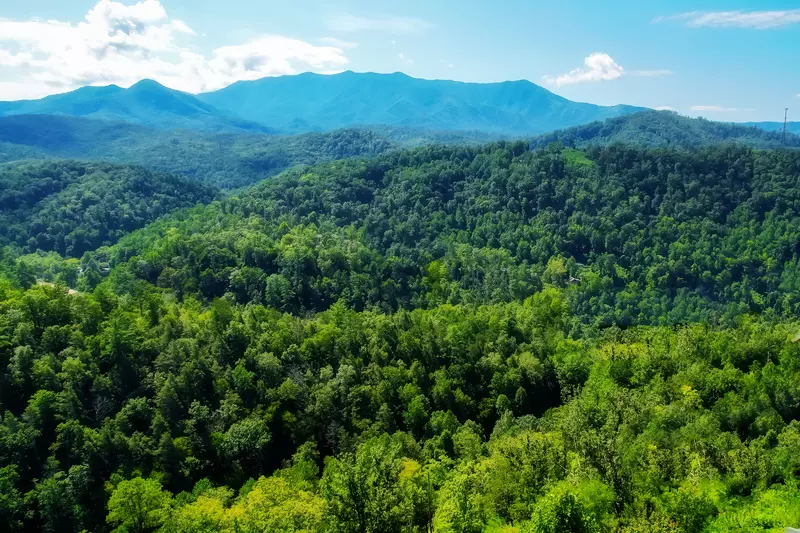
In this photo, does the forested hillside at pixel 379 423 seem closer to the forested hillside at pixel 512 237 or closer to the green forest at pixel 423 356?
the green forest at pixel 423 356

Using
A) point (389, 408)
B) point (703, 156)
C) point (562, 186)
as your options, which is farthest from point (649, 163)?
point (389, 408)

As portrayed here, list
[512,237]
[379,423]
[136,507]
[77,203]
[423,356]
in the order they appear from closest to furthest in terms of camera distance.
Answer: [136,507] → [379,423] → [423,356] → [512,237] → [77,203]

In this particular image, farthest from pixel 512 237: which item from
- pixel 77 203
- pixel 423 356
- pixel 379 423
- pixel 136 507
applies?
pixel 77 203

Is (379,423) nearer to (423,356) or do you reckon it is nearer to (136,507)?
(423,356)

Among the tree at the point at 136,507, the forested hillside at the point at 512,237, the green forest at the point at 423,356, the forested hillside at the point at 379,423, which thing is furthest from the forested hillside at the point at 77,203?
the tree at the point at 136,507

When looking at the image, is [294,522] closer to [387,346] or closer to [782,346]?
[387,346]

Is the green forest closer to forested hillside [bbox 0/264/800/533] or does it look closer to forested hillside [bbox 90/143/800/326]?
forested hillside [bbox 0/264/800/533]
